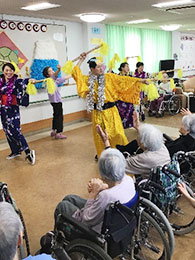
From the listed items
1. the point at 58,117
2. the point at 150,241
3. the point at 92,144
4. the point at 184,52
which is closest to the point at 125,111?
the point at 92,144

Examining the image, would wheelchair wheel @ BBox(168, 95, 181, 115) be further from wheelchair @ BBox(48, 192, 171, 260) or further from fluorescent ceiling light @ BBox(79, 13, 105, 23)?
wheelchair @ BBox(48, 192, 171, 260)

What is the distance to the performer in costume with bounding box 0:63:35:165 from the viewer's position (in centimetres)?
362

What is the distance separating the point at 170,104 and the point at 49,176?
400 centimetres

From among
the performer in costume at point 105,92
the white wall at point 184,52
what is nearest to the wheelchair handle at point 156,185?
the performer in costume at point 105,92

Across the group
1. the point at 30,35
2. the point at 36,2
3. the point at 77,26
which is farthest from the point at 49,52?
the point at 36,2

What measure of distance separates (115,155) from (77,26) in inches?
194

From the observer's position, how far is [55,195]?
2900mm

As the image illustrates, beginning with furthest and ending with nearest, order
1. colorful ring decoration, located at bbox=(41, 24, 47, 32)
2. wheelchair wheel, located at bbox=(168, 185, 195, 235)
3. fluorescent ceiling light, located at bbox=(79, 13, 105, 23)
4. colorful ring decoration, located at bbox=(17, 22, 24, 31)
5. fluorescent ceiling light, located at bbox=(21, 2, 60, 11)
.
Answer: colorful ring decoration, located at bbox=(41, 24, 47, 32) → colorful ring decoration, located at bbox=(17, 22, 24, 31) → fluorescent ceiling light, located at bbox=(79, 13, 105, 23) → fluorescent ceiling light, located at bbox=(21, 2, 60, 11) → wheelchair wheel, located at bbox=(168, 185, 195, 235)

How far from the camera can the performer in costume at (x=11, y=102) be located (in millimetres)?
3617

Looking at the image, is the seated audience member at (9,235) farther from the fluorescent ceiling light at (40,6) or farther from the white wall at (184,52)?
the white wall at (184,52)

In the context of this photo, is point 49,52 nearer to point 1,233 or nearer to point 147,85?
point 147,85

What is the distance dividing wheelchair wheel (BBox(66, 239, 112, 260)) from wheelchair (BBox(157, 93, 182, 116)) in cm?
512

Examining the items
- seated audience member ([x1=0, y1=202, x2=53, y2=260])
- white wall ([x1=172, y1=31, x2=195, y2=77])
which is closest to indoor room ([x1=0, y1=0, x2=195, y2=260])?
seated audience member ([x1=0, y1=202, x2=53, y2=260])

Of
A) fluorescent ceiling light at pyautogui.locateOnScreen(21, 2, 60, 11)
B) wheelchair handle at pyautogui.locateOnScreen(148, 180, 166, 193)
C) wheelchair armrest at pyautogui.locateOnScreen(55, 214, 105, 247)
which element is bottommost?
wheelchair armrest at pyautogui.locateOnScreen(55, 214, 105, 247)
